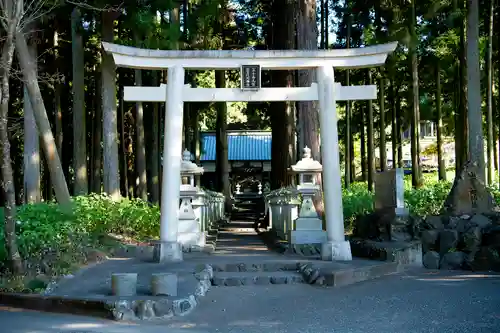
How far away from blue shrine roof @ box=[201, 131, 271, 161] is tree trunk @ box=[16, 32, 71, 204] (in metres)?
27.2

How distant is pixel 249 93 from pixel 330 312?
594cm

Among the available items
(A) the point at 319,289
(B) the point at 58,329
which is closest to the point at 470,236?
(A) the point at 319,289

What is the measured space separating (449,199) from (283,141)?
11.3 metres

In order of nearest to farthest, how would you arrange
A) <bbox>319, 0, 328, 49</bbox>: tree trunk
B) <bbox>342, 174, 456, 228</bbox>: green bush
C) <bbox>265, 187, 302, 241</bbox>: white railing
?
<bbox>265, 187, 302, 241</bbox>: white railing → <bbox>342, 174, 456, 228</bbox>: green bush → <bbox>319, 0, 328, 49</bbox>: tree trunk

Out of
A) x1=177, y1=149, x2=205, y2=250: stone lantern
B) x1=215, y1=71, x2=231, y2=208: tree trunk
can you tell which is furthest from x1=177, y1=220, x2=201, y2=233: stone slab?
x1=215, y1=71, x2=231, y2=208: tree trunk

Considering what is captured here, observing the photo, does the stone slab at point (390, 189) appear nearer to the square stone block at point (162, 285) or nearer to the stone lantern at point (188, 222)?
the stone lantern at point (188, 222)

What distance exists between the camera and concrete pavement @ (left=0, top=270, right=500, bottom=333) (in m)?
7.27

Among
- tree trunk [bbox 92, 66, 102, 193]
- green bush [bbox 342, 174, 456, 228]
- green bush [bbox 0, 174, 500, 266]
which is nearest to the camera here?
green bush [bbox 0, 174, 500, 266]

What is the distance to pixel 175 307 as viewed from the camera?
8172 mm

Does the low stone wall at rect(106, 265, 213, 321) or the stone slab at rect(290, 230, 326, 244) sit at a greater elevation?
the stone slab at rect(290, 230, 326, 244)

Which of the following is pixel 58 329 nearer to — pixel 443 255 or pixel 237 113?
pixel 443 255

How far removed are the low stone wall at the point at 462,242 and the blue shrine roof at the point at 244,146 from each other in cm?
2837

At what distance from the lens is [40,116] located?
13.7 meters

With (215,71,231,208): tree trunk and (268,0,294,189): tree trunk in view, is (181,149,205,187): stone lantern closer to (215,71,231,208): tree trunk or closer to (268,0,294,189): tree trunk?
(268,0,294,189): tree trunk
